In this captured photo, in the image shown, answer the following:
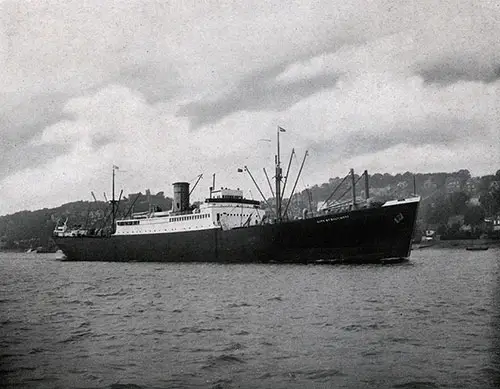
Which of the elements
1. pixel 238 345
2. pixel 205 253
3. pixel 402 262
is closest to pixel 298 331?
pixel 238 345

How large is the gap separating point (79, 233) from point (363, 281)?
41203 millimetres

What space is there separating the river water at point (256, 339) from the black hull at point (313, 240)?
1017cm

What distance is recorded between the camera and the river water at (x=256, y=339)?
6.57m

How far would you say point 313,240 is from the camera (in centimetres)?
2808

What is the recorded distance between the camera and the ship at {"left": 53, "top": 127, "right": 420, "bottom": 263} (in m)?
26.4

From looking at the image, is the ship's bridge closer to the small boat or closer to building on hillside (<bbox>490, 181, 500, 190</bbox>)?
building on hillside (<bbox>490, 181, 500, 190</bbox>)

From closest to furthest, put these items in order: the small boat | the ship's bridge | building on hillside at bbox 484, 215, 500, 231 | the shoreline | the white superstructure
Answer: building on hillside at bbox 484, 215, 500, 231 → the white superstructure → the ship's bridge → the small boat → the shoreline

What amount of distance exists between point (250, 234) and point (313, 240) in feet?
16.3

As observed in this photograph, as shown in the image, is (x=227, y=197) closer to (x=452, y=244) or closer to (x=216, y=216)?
(x=216, y=216)

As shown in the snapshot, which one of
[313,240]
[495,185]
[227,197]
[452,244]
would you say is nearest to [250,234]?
[313,240]

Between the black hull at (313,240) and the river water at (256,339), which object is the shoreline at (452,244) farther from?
the river water at (256,339)

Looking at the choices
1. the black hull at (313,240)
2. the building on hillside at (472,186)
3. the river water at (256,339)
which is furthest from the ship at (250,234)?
the river water at (256,339)

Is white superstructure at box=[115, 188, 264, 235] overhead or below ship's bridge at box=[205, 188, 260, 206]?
below

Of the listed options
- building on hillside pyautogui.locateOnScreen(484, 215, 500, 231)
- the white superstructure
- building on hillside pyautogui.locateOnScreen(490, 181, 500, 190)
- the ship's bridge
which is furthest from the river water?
the ship's bridge
